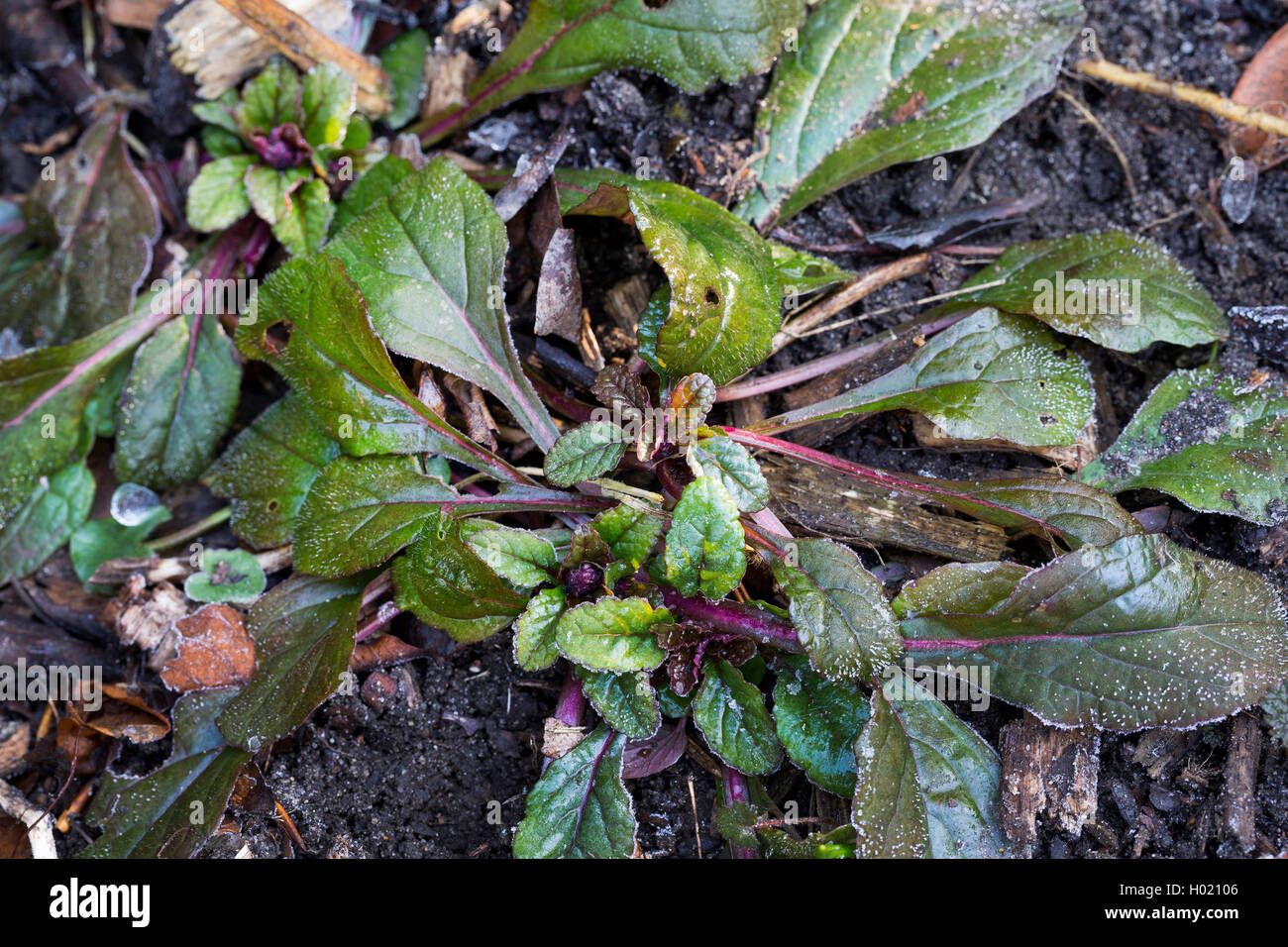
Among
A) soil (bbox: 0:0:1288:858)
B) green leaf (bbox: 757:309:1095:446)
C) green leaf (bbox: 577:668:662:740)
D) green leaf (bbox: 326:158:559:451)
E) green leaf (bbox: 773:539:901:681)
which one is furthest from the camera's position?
green leaf (bbox: 326:158:559:451)

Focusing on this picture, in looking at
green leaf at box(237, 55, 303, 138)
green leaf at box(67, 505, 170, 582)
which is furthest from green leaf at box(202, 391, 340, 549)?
green leaf at box(237, 55, 303, 138)

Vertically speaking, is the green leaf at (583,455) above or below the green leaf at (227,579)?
above

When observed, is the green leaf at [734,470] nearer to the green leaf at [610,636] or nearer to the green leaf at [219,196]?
the green leaf at [610,636]

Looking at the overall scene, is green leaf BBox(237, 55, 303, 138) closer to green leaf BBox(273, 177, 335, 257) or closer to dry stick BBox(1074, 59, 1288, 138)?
green leaf BBox(273, 177, 335, 257)

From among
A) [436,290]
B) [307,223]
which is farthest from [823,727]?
[307,223]

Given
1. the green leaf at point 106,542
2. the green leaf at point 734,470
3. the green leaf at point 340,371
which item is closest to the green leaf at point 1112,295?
the green leaf at point 734,470

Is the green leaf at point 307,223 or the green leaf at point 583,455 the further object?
the green leaf at point 307,223

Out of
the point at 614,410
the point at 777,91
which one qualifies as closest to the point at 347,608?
the point at 614,410
